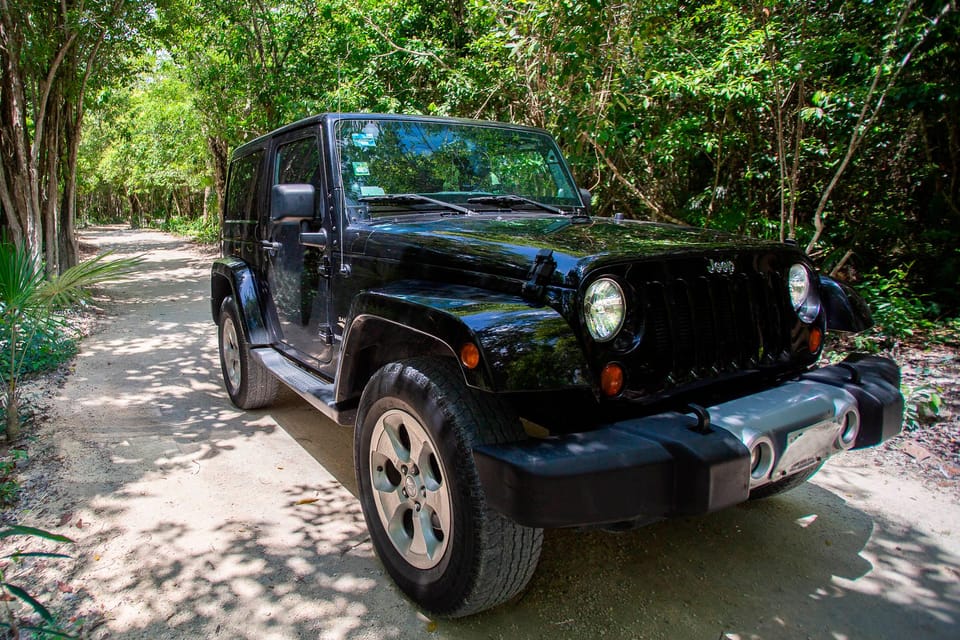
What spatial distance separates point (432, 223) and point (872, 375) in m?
1.95

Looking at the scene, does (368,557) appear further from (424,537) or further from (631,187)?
(631,187)

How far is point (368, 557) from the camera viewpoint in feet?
9.62

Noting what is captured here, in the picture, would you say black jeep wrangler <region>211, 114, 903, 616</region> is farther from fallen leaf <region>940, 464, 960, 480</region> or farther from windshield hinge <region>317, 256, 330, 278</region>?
fallen leaf <region>940, 464, 960, 480</region>

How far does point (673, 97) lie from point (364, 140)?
494 cm

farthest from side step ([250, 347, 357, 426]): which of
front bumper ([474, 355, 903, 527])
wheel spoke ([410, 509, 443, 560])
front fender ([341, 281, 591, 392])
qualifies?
front bumper ([474, 355, 903, 527])

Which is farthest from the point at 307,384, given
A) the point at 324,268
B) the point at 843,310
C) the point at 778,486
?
the point at 843,310

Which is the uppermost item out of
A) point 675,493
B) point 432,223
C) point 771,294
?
point 432,223

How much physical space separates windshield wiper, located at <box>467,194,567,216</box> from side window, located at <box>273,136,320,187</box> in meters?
0.86

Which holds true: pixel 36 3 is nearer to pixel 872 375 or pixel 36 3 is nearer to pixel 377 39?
pixel 377 39

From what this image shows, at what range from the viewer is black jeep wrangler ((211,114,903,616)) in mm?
1954

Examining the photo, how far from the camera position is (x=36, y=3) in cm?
851

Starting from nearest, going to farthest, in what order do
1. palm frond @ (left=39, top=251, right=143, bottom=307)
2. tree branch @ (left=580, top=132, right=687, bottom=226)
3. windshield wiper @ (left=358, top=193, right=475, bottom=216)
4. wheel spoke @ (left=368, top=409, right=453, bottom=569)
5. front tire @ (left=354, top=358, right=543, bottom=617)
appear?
front tire @ (left=354, top=358, right=543, bottom=617)
wheel spoke @ (left=368, top=409, right=453, bottom=569)
windshield wiper @ (left=358, top=193, right=475, bottom=216)
palm frond @ (left=39, top=251, right=143, bottom=307)
tree branch @ (left=580, top=132, right=687, bottom=226)

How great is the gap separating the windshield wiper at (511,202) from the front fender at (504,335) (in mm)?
1076

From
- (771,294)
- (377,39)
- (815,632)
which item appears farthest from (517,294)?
(377,39)
